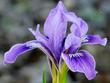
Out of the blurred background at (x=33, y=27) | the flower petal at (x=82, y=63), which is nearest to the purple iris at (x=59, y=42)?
the flower petal at (x=82, y=63)

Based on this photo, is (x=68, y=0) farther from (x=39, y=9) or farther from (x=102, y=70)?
(x=102, y=70)

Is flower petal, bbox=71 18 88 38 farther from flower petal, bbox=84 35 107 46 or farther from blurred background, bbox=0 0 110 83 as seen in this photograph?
blurred background, bbox=0 0 110 83

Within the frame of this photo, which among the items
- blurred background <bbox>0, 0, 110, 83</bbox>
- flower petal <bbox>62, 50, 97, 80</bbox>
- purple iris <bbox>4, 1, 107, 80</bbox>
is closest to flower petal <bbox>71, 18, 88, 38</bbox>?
purple iris <bbox>4, 1, 107, 80</bbox>

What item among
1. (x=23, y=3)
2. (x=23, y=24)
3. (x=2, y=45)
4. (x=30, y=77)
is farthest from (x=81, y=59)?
(x=23, y=3)

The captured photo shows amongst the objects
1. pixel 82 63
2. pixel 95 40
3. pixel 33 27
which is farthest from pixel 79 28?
pixel 33 27

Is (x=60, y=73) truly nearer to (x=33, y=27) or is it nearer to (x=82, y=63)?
(x=82, y=63)

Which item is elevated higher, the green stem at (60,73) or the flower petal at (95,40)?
the flower petal at (95,40)

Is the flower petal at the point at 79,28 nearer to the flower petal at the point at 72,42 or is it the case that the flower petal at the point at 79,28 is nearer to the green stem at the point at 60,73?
the flower petal at the point at 72,42
